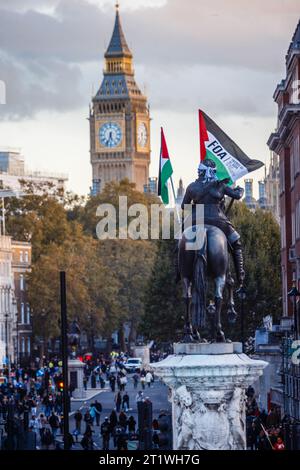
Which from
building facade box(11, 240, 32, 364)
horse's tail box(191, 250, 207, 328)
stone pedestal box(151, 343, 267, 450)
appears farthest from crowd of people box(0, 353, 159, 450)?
building facade box(11, 240, 32, 364)

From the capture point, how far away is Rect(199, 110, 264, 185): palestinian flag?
1517 inches

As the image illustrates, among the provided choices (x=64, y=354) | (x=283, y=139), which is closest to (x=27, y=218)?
(x=283, y=139)

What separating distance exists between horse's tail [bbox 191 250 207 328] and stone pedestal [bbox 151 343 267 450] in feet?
2.83

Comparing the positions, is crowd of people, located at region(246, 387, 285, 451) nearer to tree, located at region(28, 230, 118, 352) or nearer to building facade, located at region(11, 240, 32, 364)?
tree, located at region(28, 230, 118, 352)

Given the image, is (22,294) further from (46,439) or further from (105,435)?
(105,435)

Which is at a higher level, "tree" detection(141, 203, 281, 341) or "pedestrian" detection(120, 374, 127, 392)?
"tree" detection(141, 203, 281, 341)

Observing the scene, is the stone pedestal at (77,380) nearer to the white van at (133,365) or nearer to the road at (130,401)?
the road at (130,401)

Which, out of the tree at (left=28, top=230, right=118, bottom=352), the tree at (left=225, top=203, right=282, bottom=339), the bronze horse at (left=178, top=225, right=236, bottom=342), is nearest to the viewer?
the bronze horse at (left=178, top=225, right=236, bottom=342)

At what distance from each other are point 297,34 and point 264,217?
34845mm

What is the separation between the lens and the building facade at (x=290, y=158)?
8419 cm

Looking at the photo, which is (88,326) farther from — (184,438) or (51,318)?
(184,438)

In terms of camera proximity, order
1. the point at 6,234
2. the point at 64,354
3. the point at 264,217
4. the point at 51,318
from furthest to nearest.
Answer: the point at 6,234 < the point at 51,318 < the point at 264,217 < the point at 64,354

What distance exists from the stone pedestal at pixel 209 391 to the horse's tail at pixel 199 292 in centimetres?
86
